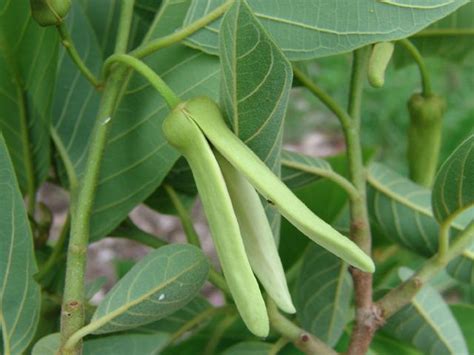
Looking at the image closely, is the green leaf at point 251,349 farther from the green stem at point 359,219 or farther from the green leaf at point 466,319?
the green leaf at point 466,319

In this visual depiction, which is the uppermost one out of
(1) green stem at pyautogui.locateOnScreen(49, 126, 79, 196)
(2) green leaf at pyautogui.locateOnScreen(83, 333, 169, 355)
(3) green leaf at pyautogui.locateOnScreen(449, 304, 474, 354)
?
(1) green stem at pyautogui.locateOnScreen(49, 126, 79, 196)

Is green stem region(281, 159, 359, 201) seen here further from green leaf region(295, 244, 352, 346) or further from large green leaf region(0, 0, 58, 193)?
large green leaf region(0, 0, 58, 193)

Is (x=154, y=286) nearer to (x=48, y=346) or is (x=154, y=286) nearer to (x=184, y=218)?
(x=48, y=346)

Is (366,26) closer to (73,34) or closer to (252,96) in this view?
(252,96)

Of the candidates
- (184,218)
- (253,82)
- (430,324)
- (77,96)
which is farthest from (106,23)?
(430,324)

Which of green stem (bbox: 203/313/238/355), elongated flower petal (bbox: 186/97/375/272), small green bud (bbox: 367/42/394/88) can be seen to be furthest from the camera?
green stem (bbox: 203/313/238/355)

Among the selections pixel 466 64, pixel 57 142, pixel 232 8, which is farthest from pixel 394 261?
pixel 232 8

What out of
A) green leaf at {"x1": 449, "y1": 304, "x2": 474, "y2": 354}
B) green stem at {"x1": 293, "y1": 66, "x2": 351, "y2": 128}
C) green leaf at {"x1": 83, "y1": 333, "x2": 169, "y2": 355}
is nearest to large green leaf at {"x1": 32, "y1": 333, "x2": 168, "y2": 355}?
green leaf at {"x1": 83, "y1": 333, "x2": 169, "y2": 355}
